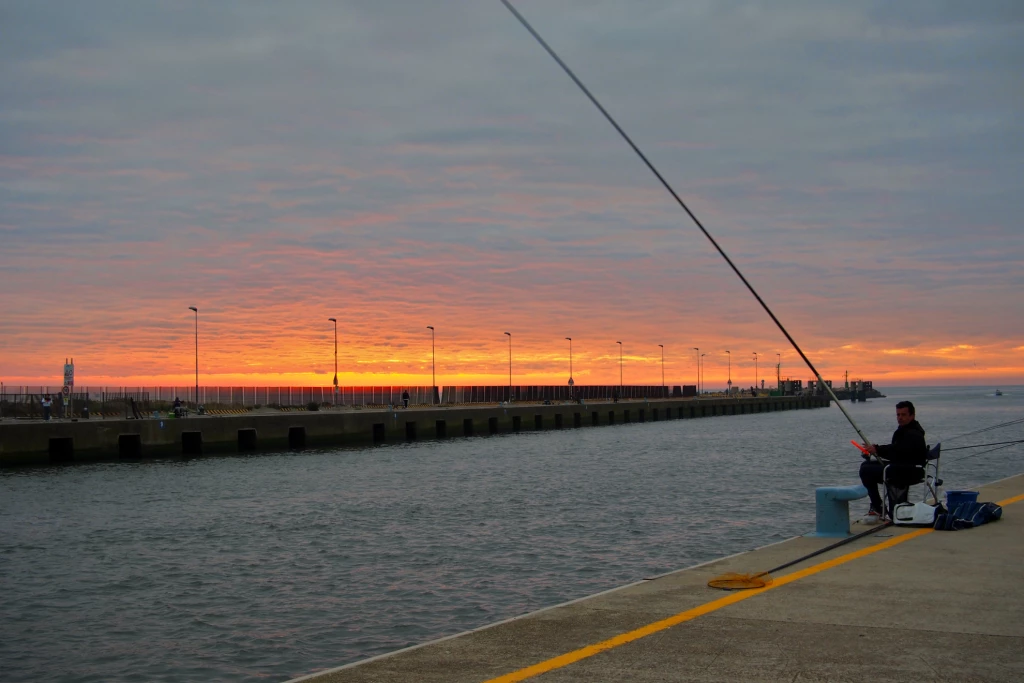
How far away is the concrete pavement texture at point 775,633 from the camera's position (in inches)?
254

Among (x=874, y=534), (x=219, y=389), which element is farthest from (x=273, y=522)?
(x=219, y=389)

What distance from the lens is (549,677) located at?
21.1 ft

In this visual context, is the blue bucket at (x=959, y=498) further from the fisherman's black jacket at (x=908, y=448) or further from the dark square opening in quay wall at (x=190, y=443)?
the dark square opening in quay wall at (x=190, y=443)

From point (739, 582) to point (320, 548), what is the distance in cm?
1252

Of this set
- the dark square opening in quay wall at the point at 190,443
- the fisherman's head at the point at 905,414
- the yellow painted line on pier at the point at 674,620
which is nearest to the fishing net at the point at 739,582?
the yellow painted line on pier at the point at 674,620

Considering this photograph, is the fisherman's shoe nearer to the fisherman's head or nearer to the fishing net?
the fisherman's head

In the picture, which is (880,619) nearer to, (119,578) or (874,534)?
(874,534)

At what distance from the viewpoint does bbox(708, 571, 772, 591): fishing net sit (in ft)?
29.5

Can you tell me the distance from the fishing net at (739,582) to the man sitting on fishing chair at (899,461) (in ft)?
11.5

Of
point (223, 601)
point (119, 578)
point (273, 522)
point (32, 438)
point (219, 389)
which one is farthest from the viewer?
point (219, 389)

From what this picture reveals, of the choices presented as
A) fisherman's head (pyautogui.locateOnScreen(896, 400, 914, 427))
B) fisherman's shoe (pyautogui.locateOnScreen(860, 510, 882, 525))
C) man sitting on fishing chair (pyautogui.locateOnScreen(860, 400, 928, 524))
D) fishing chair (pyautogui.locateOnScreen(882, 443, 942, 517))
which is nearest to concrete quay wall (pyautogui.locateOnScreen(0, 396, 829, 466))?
fisherman's shoe (pyautogui.locateOnScreen(860, 510, 882, 525))

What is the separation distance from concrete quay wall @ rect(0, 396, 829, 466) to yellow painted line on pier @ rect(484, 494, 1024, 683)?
41758mm

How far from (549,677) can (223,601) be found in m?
9.67

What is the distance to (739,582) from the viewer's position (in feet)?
29.7
